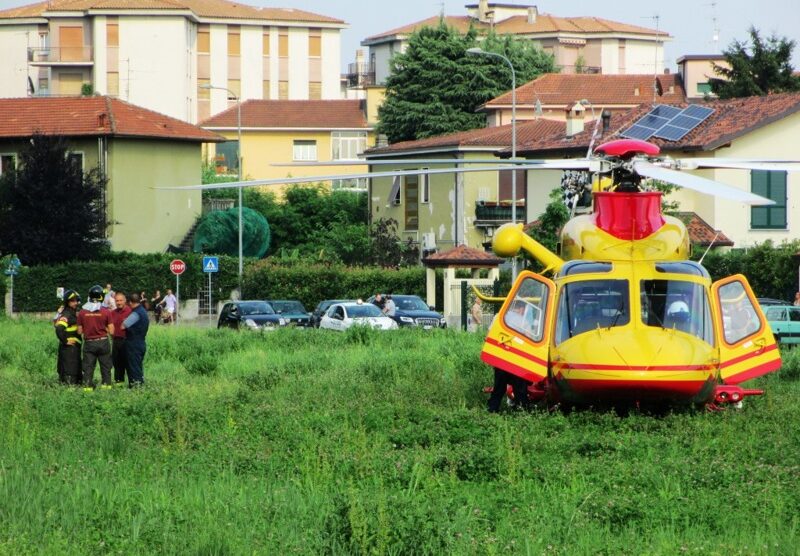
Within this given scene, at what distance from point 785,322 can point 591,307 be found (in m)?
21.3

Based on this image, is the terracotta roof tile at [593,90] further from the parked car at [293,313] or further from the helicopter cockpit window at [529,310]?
the helicopter cockpit window at [529,310]

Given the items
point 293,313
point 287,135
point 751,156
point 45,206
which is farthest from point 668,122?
point 287,135

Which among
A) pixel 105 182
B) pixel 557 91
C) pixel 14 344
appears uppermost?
pixel 557 91

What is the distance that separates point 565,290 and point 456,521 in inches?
290

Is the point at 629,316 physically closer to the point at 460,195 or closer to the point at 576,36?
the point at 460,195

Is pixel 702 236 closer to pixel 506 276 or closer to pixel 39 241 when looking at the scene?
pixel 506 276

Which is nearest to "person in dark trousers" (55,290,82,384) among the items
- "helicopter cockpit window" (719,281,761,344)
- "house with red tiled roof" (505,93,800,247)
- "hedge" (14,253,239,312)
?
"helicopter cockpit window" (719,281,761,344)

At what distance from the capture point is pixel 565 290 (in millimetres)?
18094

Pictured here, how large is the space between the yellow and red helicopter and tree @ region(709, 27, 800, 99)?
54.9 m

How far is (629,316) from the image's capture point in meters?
17.4

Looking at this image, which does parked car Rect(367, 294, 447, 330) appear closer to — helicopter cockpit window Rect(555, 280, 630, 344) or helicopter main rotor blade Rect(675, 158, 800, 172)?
helicopter cockpit window Rect(555, 280, 630, 344)

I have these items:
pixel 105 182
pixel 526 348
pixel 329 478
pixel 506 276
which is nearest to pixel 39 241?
pixel 105 182

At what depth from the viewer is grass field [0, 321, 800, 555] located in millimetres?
10664

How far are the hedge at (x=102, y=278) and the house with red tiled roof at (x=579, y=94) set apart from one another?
21.9 metres
